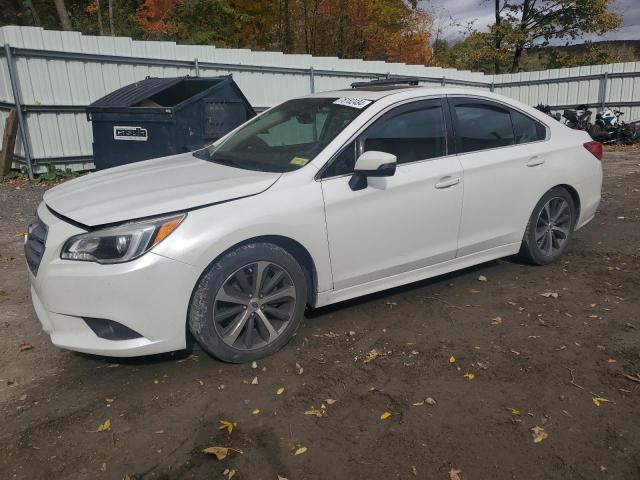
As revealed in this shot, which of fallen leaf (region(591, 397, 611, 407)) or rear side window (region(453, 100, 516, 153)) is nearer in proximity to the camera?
fallen leaf (region(591, 397, 611, 407))

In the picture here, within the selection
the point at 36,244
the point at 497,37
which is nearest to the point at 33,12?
the point at 497,37

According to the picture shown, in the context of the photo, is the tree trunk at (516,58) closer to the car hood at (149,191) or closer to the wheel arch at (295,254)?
the car hood at (149,191)

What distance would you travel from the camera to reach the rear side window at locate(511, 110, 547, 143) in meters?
4.64

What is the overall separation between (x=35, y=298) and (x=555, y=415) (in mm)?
3095

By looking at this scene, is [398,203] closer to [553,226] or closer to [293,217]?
[293,217]

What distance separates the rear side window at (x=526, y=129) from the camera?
15.2 ft

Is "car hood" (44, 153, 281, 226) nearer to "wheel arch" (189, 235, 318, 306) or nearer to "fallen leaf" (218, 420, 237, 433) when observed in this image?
"wheel arch" (189, 235, 318, 306)

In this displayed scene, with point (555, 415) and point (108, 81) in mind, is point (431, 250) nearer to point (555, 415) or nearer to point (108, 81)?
point (555, 415)

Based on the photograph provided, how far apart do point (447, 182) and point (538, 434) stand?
1958 millimetres

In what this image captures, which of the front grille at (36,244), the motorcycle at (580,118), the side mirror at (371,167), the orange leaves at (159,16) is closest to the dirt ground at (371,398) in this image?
the front grille at (36,244)

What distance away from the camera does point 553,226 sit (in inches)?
195

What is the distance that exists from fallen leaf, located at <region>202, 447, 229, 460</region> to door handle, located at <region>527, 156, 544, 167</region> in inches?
134

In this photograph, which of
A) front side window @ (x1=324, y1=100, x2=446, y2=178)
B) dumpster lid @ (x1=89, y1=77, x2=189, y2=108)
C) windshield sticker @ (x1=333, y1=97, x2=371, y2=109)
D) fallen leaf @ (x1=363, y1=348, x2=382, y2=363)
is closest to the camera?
fallen leaf @ (x1=363, y1=348, x2=382, y2=363)

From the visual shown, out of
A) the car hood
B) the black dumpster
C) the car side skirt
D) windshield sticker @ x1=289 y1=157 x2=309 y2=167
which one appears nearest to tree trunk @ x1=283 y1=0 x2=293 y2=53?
the black dumpster
